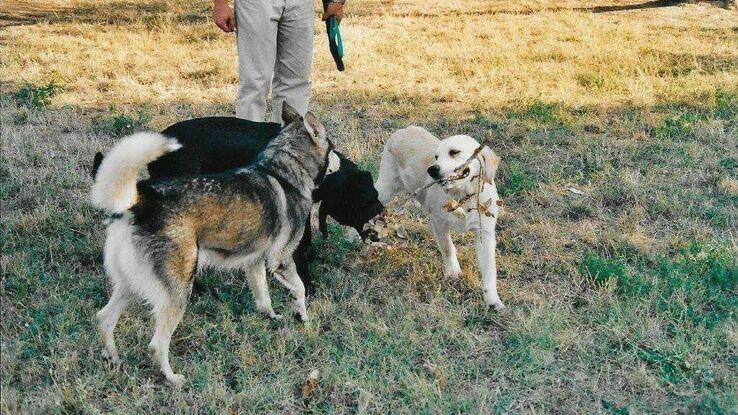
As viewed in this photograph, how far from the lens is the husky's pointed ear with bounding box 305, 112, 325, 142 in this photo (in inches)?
167

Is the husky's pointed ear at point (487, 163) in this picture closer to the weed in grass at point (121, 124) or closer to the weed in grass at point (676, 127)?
the weed in grass at point (676, 127)

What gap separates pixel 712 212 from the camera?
5699 mm

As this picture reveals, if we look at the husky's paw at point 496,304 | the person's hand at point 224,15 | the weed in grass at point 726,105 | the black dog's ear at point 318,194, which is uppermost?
the person's hand at point 224,15

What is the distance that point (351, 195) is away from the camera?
4.84m

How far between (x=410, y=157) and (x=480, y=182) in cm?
83

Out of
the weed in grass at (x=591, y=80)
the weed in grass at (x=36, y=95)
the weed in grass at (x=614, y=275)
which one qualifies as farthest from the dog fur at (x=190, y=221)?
the weed in grass at (x=591, y=80)

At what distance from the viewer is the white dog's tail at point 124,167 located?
126 inches

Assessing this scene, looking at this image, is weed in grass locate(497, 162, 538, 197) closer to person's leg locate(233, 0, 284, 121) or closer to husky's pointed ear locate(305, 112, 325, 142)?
person's leg locate(233, 0, 284, 121)

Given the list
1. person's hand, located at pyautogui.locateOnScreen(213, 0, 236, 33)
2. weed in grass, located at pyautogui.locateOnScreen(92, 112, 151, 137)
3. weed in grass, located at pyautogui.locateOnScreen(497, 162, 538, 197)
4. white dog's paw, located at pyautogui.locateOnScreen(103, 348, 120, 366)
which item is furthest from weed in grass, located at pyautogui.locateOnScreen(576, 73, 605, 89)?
white dog's paw, located at pyautogui.locateOnScreen(103, 348, 120, 366)

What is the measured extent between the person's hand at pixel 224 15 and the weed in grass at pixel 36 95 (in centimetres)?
382

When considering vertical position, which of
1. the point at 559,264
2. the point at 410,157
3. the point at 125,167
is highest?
the point at 125,167

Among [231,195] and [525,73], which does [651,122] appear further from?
[231,195]

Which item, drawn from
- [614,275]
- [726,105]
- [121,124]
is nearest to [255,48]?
[121,124]

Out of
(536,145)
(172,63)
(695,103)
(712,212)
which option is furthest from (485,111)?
(172,63)
